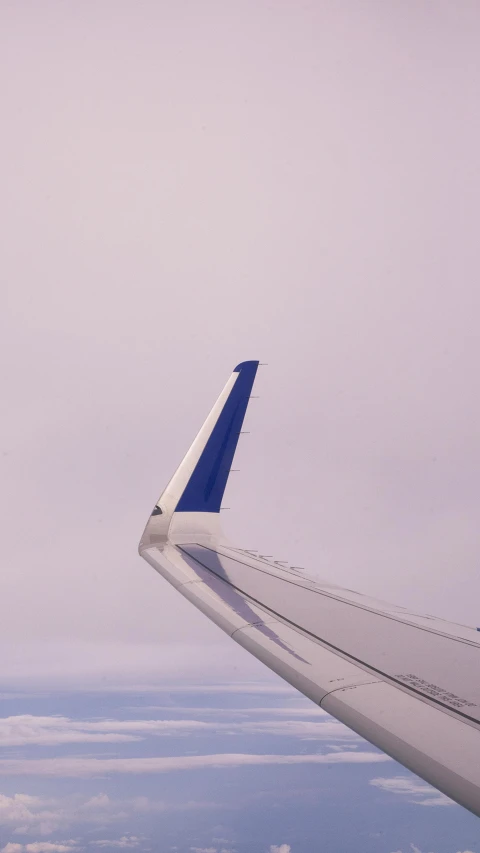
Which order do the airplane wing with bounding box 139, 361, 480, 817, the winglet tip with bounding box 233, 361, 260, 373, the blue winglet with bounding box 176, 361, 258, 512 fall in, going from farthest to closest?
the winglet tip with bounding box 233, 361, 260, 373
the blue winglet with bounding box 176, 361, 258, 512
the airplane wing with bounding box 139, 361, 480, 817

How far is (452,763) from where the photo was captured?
8.71 ft

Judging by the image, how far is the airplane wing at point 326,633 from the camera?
297 cm

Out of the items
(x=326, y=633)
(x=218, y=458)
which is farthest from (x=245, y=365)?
(x=326, y=633)

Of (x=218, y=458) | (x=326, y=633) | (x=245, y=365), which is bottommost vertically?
(x=326, y=633)

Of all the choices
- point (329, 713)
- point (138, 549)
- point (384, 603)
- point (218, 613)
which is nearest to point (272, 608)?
point (218, 613)

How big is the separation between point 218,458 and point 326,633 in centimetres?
420

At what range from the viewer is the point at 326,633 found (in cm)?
488

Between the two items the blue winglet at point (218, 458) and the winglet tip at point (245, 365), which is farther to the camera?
the winglet tip at point (245, 365)

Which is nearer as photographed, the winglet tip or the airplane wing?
the airplane wing

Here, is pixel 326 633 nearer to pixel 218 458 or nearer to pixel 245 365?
pixel 218 458

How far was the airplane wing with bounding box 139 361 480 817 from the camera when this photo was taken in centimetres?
297

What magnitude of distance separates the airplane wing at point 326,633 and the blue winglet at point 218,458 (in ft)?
0.04

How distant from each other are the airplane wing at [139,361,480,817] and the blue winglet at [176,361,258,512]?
0.01 m

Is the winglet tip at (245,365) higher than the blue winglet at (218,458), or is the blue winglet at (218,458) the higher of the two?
the winglet tip at (245,365)
